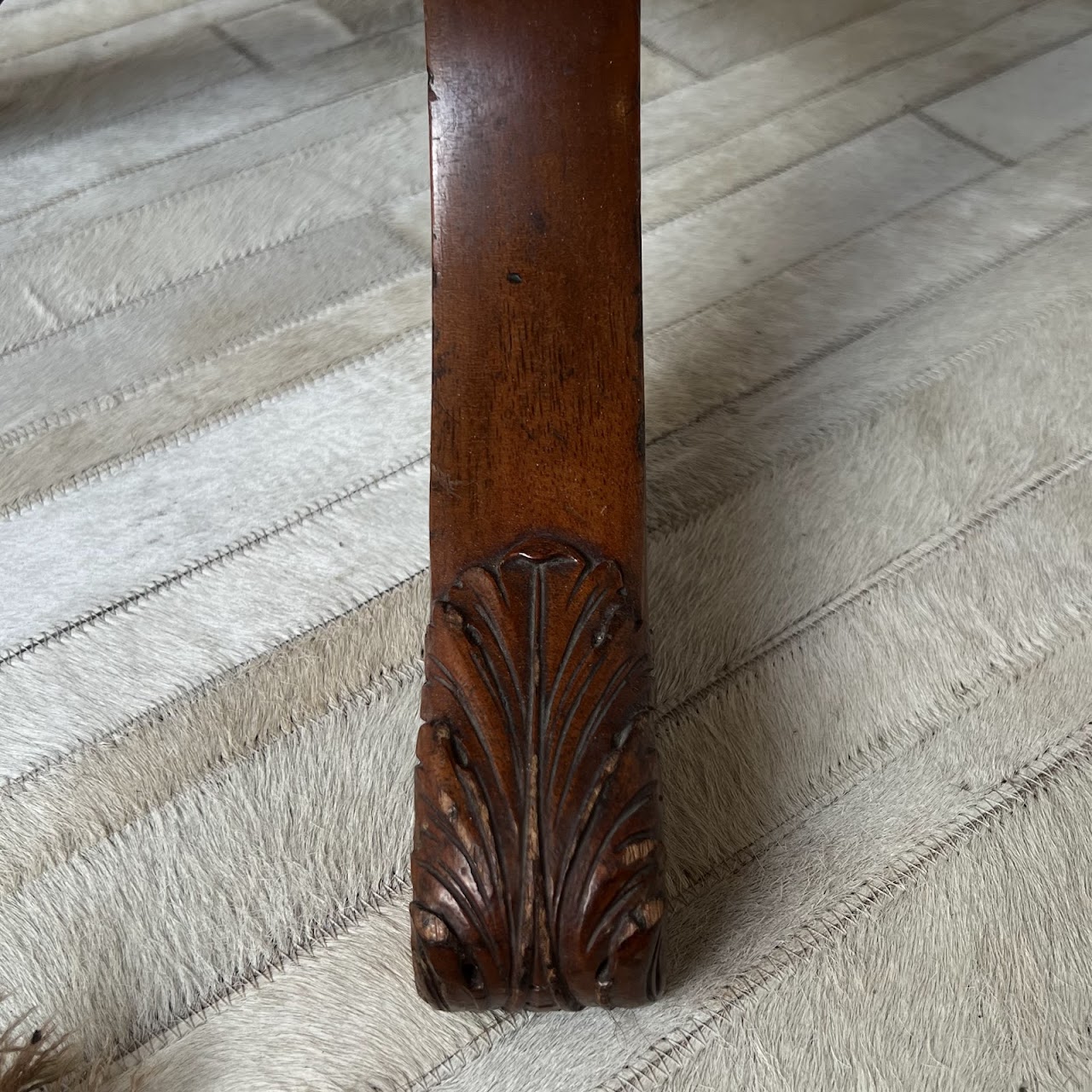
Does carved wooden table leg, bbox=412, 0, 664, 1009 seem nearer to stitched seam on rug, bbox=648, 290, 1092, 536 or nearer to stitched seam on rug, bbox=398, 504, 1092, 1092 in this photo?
stitched seam on rug, bbox=398, 504, 1092, 1092

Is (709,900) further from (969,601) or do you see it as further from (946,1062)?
(969,601)

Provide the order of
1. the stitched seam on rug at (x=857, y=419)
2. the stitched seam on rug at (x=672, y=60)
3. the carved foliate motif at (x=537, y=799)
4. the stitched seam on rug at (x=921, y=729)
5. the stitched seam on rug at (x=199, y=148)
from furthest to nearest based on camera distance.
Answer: the stitched seam on rug at (x=672, y=60) < the stitched seam on rug at (x=199, y=148) < the stitched seam on rug at (x=857, y=419) < the stitched seam on rug at (x=921, y=729) < the carved foliate motif at (x=537, y=799)

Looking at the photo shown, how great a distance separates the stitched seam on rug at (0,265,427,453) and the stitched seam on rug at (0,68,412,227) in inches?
9.4

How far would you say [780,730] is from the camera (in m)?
0.68

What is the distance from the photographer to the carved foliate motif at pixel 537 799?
521mm

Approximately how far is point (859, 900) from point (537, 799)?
191mm

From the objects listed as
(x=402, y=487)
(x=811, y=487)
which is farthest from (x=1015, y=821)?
(x=402, y=487)

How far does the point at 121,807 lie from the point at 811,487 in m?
0.47

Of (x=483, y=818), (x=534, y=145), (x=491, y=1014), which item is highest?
(x=534, y=145)

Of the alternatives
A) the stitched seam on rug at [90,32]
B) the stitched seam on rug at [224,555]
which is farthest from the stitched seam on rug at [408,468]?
the stitched seam on rug at [90,32]

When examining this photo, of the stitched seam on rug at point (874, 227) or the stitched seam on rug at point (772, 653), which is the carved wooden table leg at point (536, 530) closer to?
the stitched seam on rug at point (772, 653)

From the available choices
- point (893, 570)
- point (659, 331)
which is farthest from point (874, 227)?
point (893, 570)

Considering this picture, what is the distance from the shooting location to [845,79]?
110 cm

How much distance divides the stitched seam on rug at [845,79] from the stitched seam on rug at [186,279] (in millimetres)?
267
